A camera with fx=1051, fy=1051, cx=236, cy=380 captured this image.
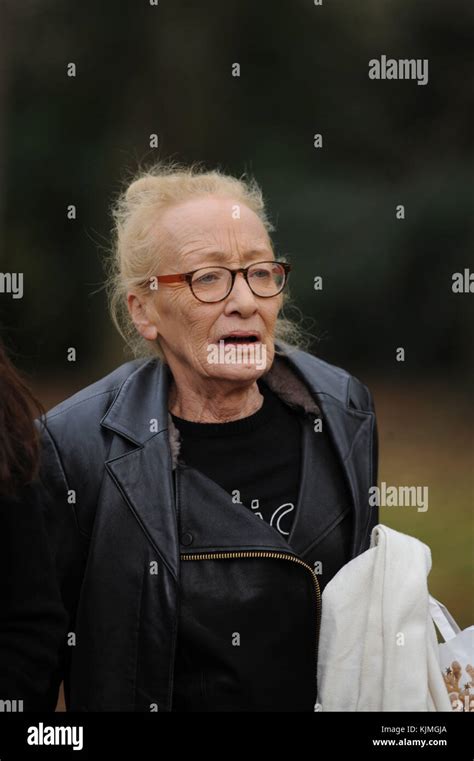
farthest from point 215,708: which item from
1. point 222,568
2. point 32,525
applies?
point 32,525

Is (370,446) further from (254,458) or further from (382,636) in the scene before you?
(382,636)

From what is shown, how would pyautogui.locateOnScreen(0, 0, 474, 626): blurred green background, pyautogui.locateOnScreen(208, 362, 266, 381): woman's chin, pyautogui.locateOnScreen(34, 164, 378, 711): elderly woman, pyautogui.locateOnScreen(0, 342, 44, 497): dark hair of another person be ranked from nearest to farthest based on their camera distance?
pyautogui.locateOnScreen(0, 342, 44, 497): dark hair of another person < pyautogui.locateOnScreen(34, 164, 378, 711): elderly woman < pyautogui.locateOnScreen(208, 362, 266, 381): woman's chin < pyautogui.locateOnScreen(0, 0, 474, 626): blurred green background

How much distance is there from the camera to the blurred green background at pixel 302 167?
5262 millimetres

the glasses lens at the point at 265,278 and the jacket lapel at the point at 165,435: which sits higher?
the glasses lens at the point at 265,278

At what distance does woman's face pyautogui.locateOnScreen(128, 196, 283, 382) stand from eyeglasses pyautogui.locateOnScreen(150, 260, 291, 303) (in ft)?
0.04

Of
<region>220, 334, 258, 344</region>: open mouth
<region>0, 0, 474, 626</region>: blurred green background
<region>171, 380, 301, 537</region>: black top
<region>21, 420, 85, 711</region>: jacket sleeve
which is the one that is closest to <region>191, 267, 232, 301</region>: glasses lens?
<region>220, 334, 258, 344</region>: open mouth

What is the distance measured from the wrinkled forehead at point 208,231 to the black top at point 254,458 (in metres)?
0.43

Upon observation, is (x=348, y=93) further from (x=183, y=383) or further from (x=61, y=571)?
(x=61, y=571)

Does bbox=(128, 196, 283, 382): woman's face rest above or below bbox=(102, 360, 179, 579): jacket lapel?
above

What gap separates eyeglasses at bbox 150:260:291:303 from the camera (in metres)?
2.60

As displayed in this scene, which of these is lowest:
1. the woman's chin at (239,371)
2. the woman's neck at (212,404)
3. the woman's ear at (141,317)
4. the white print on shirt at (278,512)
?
the white print on shirt at (278,512)

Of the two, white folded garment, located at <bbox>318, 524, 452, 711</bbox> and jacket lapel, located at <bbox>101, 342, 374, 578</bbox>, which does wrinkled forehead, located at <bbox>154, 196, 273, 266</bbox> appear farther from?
white folded garment, located at <bbox>318, 524, 452, 711</bbox>

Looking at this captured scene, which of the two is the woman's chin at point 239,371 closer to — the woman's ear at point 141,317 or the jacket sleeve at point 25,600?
the woman's ear at point 141,317

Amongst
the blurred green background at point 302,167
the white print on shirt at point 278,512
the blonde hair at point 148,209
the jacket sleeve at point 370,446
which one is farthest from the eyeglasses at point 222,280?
the blurred green background at point 302,167
